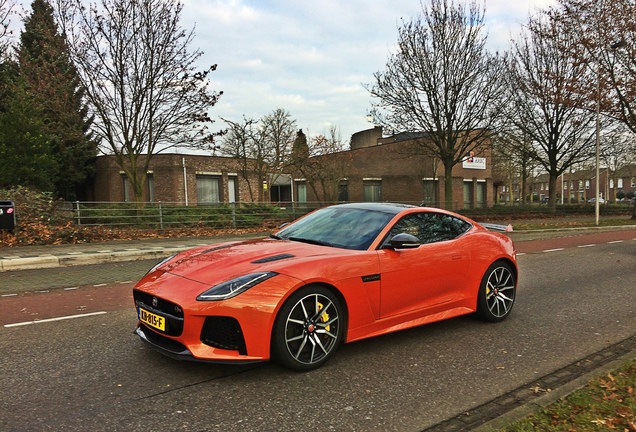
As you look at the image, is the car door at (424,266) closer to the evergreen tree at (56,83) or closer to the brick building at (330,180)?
the evergreen tree at (56,83)

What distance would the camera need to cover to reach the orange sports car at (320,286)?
322 cm

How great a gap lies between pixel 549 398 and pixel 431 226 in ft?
7.08

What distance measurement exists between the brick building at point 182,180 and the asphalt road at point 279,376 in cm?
2717

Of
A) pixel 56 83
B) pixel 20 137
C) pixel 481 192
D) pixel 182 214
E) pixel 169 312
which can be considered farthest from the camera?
pixel 481 192

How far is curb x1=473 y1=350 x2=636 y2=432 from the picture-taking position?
8.69 feet

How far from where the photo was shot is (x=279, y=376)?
11.4 ft

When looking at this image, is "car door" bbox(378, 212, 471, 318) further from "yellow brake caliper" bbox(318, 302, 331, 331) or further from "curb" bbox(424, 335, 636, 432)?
"curb" bbox(424, 335, 636, 432)

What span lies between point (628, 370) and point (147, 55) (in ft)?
58.7

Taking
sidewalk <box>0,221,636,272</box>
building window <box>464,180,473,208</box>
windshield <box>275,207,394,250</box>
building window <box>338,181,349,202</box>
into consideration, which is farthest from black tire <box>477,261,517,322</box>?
building window <box>464,180,473,208</box>

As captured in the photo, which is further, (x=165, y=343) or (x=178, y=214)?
(x=178, y=214)

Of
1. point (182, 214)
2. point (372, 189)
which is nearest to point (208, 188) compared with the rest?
point (372, 189)

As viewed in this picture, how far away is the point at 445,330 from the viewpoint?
4855mm

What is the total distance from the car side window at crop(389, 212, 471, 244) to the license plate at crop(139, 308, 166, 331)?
225 cm

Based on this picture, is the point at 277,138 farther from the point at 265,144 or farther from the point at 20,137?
the point at 20,137
